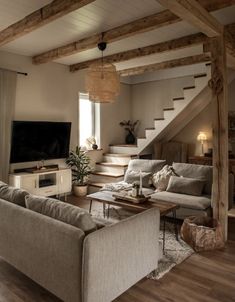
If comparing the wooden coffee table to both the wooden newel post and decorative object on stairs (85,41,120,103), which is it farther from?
decorative object on stairs (85,41,120,103)

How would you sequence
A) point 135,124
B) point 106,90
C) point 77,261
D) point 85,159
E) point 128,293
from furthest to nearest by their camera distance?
point 135,124, point 85,159, point 106,90, point 128,293, point 77,261

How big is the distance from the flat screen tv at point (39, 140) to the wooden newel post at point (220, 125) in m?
3.19

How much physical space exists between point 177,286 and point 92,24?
3.24m

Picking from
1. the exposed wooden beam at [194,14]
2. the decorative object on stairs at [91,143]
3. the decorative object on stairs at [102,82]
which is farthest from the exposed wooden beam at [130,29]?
the decorative object on stairs at [91,143]

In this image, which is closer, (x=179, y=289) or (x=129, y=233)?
(x=129, y=233)

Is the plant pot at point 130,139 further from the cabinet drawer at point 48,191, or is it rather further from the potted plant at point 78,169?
the cabinet drawer at point 48,191

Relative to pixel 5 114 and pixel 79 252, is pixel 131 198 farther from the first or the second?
pixel 5 114

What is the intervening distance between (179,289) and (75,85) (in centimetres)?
473

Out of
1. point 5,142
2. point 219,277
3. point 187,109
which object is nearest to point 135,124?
point 187,109

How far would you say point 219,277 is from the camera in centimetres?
255

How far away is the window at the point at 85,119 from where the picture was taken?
6355mm

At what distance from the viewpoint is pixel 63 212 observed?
7.07 feet

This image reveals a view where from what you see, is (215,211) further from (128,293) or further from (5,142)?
(5,142)

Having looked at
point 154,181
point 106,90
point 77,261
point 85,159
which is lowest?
point 77,261
